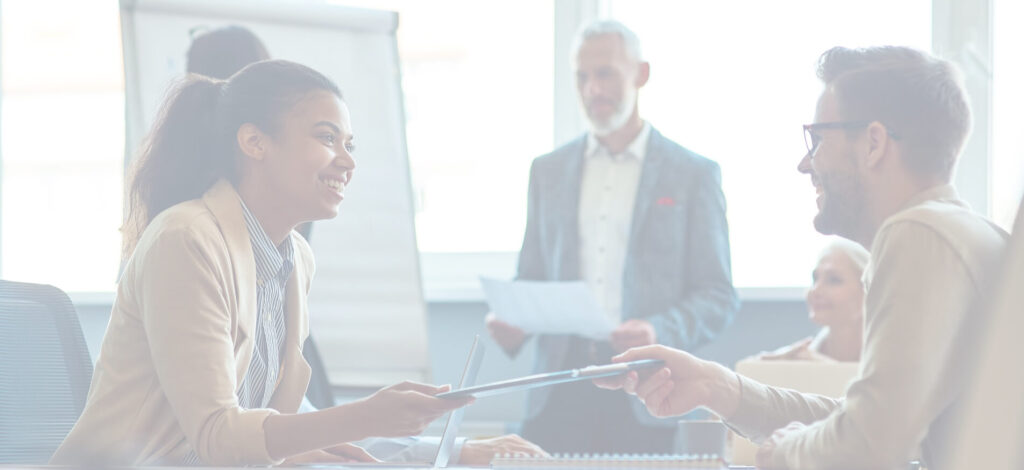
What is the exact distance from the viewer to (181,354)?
779 millimetres

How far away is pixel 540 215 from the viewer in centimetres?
208

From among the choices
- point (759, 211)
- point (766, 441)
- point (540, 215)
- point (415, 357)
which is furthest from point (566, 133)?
point (766, 441)

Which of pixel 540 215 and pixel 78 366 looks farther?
pixel 540 215

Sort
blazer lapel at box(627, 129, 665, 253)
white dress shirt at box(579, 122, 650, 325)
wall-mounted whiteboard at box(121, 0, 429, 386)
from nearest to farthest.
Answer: wall-mounted whiteboard at box(121, 0, 429, 386)
blazer lapel at box(627, 129, 665, 253)
white dress shirt at box(579, 122, 650, 325)

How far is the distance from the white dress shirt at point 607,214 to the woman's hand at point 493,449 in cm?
85

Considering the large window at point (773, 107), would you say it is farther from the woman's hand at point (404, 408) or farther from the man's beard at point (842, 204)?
the woman's hand at point (404, 408)

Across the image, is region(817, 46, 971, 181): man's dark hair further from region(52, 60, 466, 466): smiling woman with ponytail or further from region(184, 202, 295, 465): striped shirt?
region(184, 202, 295, 465): striped shirt

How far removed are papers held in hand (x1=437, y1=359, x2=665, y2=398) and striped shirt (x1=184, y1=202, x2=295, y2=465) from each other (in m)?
0.17

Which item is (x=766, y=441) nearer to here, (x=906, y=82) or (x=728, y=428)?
(x=728, y=428)

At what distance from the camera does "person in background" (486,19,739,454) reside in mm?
1162

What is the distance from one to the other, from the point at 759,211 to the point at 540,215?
120cm

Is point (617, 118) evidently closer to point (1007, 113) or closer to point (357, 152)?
point (357, 152)

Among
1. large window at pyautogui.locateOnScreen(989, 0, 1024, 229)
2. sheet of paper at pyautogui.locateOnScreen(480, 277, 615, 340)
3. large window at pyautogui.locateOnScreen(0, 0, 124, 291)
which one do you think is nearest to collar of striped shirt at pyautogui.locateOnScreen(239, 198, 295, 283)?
large window at pyautogui.locateOnScreen(0, 0, 124, 291)

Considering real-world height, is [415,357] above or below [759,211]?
below
